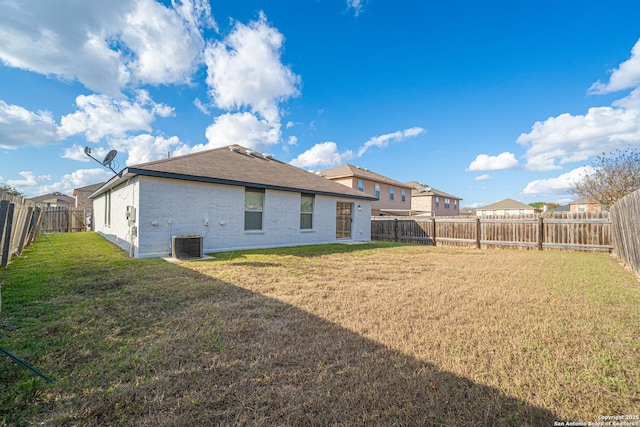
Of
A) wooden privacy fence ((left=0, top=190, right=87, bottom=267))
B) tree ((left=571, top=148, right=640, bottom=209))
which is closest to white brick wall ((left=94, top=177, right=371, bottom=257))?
wooden privacy fence ((left=0, top=190, right=87, bottom=267))

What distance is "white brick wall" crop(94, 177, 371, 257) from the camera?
8.21m

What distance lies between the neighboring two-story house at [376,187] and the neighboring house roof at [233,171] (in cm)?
942

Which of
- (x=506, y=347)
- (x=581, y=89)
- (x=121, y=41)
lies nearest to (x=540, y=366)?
(x=506, y=347)

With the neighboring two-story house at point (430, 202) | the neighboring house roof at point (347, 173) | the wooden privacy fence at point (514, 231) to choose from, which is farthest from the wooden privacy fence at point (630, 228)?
the neighboring two-story house at point (430, 202)

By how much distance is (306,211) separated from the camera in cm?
1261

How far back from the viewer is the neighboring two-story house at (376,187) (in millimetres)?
24406

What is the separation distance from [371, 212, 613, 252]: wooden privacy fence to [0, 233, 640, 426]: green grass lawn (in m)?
7.41

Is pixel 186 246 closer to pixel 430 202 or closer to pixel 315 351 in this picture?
pixel 315 351

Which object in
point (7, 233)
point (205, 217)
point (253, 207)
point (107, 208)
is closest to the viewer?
point (7, 233)

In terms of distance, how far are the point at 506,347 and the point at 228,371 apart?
9.36ft

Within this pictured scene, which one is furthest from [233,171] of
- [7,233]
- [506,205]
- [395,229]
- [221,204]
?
[506,205]

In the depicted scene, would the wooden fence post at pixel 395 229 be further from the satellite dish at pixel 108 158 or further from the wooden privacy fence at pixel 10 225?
the wooden privacy fence at pixel 10 225

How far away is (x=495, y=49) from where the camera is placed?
12.4m

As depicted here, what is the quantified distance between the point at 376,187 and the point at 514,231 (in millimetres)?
14650
